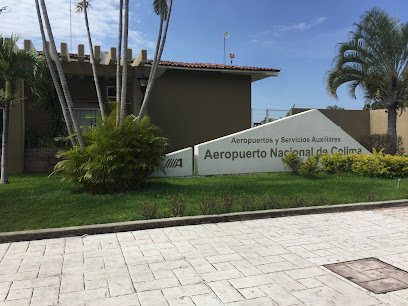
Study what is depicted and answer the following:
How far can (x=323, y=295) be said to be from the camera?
3.40 meters

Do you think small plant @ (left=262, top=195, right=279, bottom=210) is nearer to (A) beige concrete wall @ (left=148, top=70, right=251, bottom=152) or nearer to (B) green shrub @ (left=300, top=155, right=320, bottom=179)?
(B) green shrub @ (left=300, top=155, right=320, bottom=179)

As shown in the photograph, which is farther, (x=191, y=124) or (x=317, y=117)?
(x=191, y=124)

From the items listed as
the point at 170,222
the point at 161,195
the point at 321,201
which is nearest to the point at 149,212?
the point at 170,222

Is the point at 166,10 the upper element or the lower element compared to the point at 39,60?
upper

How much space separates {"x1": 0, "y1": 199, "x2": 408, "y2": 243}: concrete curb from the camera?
5160mm

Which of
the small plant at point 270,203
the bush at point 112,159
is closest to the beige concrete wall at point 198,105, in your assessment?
the bush at point 112,159

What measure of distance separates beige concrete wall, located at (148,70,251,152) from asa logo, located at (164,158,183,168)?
15.4 ft

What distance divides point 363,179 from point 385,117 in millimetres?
11602

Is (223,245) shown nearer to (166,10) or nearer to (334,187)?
(334,187)

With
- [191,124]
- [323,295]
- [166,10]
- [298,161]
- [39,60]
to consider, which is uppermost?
[166,10]

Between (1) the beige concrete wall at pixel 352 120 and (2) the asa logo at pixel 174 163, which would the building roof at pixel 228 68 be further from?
(1) the beige concrete wall at pixel 352 120

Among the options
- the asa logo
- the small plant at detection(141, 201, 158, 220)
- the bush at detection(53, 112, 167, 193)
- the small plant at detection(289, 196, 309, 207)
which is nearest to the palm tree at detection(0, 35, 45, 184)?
the bush at detection(53, 112, 167, 193)

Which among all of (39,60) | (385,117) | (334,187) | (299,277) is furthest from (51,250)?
(385,117)

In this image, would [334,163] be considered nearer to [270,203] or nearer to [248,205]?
[270,203]
